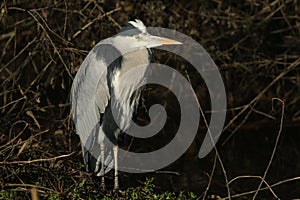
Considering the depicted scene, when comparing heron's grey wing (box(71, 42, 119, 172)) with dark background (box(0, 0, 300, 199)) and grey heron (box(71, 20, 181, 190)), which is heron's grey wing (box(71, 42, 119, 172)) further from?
dark background (box(0, 0, 300, 199))

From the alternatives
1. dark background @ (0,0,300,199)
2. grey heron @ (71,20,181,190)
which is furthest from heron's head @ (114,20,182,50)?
dark background @ (0,0,300,199)

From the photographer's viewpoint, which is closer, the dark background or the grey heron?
the grey heron

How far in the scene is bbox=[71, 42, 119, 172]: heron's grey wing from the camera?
15.0 ft

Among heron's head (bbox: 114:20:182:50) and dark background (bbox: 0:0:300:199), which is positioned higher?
heron's head (bbox: 114:20:182:50)

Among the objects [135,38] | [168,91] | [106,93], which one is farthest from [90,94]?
[168,91]

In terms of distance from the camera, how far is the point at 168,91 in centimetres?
703

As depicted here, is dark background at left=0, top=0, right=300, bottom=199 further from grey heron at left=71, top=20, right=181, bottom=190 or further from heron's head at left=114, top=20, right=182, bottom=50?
heron's head at left=114, top=20, right=182, bottom=50

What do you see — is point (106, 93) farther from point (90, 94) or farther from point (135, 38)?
point (135, 38)

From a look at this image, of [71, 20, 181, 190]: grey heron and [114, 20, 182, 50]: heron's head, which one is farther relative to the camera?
[114, 20, 182, 50]: heron's head

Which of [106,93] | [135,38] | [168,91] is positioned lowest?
[168,91]

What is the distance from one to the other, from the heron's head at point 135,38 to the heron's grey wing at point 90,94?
10cm

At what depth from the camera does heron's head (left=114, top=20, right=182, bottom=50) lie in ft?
15.5

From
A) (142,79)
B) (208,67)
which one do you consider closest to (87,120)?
(142,79)

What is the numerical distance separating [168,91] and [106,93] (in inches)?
94.7
